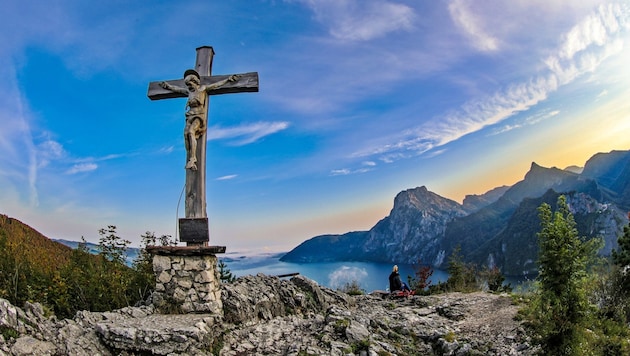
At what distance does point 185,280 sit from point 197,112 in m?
3.60

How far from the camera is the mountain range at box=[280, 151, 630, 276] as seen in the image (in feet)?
230

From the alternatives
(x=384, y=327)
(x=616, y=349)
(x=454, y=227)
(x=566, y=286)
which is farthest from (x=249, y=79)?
(x=454, y=227)

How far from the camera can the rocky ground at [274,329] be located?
5109 millimetres

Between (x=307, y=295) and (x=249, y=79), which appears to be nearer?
(x=249, y=79)

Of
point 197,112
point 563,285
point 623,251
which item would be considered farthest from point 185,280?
point 623,251

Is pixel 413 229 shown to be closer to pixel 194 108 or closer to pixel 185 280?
pixel 194 108

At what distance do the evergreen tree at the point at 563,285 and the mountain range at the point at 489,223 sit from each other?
46599 millimetres

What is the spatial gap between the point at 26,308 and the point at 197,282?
8.67 feet

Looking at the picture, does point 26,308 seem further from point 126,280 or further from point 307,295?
point 307,295

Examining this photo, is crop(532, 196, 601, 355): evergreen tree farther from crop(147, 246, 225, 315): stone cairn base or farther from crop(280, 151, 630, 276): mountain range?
crop(280, 151, 630, 276): mountain range

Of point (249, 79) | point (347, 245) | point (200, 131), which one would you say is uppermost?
point (249, 79)

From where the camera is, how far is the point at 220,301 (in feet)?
23.7

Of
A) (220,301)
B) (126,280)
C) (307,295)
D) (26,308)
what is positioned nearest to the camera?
(26,308)

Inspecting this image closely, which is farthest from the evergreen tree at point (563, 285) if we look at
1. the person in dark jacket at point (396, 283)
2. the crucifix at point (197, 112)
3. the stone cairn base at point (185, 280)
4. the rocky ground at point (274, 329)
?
the person in dark jacket at point (396, 283)
